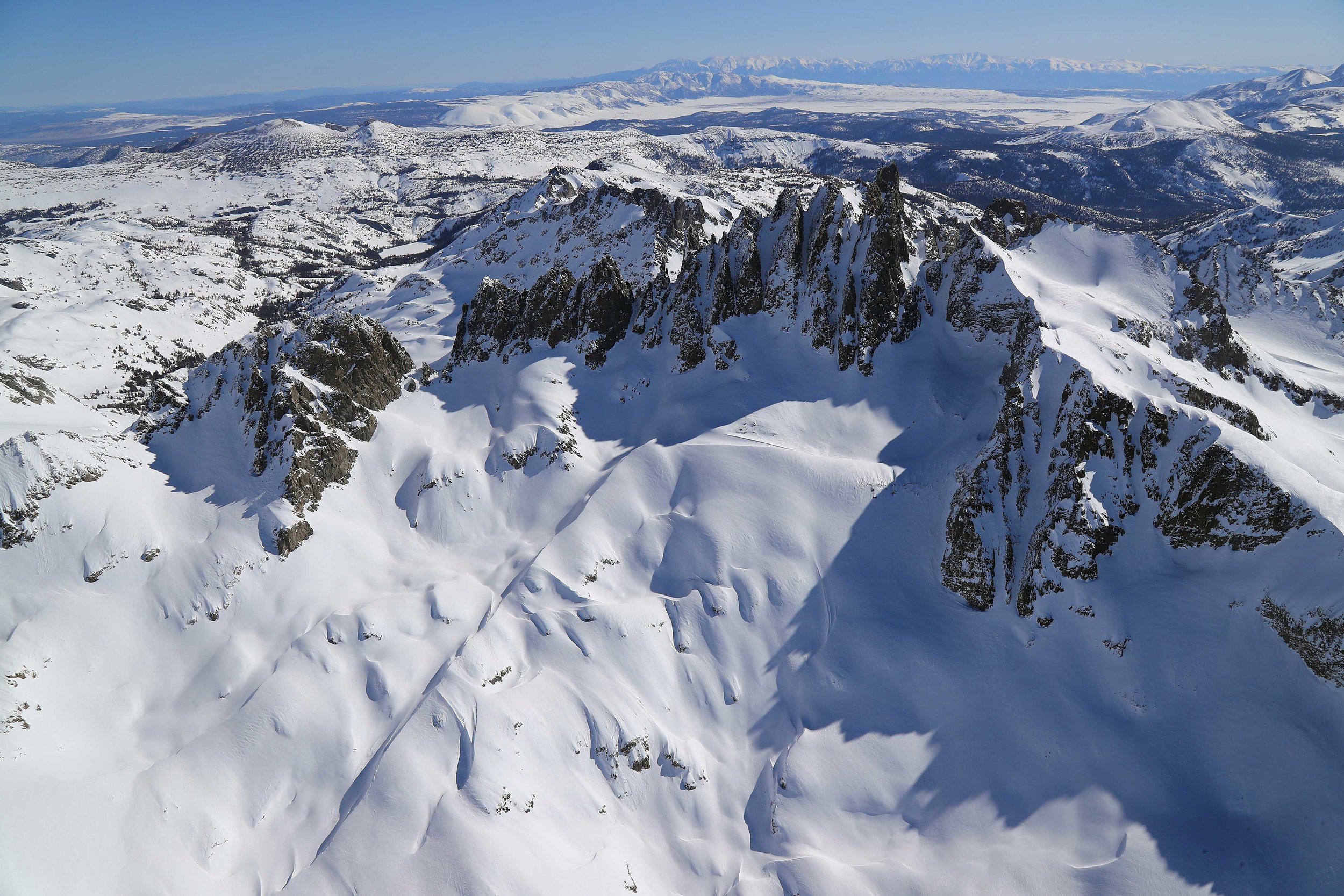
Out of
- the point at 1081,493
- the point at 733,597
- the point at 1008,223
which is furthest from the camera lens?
the point at 1008,223

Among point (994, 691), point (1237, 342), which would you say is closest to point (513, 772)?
point (994, 691)

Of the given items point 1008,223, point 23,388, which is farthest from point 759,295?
point 23,388

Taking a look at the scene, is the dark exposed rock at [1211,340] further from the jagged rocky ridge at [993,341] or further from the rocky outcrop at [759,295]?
the rocky outcrop at [759,295]

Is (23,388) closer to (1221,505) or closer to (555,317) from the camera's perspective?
(555,317)

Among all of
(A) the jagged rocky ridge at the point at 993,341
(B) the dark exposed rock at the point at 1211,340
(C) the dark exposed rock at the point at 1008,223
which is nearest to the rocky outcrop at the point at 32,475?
(A) the jagged rocky ridge at the point at 993,341

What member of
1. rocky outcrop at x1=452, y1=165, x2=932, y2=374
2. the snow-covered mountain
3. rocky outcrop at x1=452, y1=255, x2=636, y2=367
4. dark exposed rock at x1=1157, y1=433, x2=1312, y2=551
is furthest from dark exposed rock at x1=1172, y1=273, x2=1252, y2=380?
rocky outcrop at x1=452, y1=255, x2=636, y2=367

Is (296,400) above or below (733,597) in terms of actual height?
above
